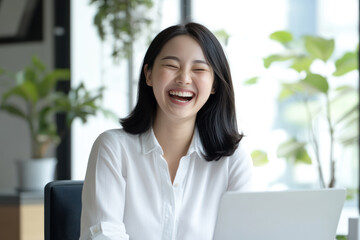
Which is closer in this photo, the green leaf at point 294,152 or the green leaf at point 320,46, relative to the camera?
the green leaf at point 320,46

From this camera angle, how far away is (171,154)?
171cm

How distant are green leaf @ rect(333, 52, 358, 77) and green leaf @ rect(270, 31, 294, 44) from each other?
27cm

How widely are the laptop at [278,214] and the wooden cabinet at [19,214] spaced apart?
2.18 meters

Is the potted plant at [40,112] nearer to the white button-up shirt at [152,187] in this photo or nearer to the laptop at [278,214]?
the white button-up shirt at [152,187]

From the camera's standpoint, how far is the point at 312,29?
3.40m

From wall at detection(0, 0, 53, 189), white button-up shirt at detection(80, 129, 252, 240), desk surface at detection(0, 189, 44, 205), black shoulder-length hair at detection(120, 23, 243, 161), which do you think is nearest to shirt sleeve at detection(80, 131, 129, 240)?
white button-up shirt at detection(80, 129, 252, 240)

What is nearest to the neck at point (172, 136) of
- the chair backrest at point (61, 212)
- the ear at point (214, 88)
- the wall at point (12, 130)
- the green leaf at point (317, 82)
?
the ear at point (214, 88)

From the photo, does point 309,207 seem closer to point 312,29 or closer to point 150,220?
point 150,220

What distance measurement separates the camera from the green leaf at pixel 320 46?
2605 mm

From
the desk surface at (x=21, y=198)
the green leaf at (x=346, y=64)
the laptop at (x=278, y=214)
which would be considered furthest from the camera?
the desk surface at (x=21, y=198)

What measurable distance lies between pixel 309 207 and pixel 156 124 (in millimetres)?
664

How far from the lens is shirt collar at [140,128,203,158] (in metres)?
1.66

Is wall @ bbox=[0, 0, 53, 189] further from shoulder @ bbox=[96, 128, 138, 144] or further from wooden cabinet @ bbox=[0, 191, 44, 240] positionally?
shoulder @ bbox=[96, 128, 138, 144]

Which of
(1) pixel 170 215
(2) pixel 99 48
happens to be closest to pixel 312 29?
(2) pixel 99 48
